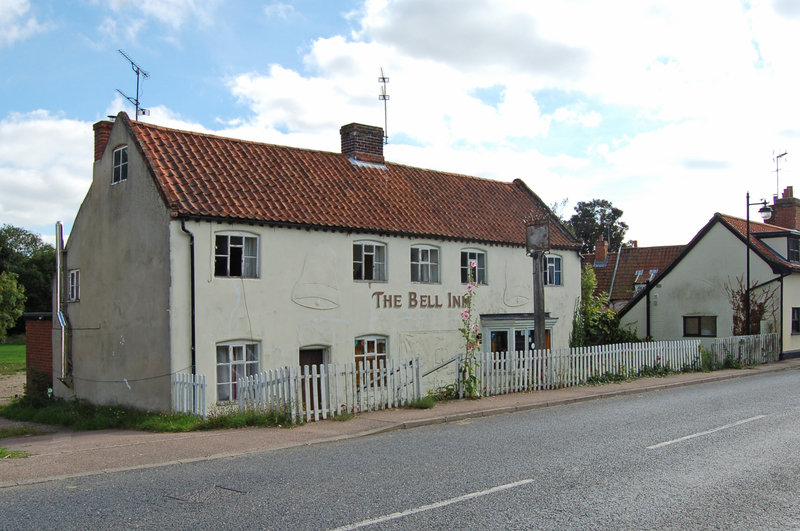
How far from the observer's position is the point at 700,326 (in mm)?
30922

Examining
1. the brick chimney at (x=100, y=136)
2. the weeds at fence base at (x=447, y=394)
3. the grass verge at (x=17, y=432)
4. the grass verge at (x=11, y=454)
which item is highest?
the brick chimney at (x=100, y=136)

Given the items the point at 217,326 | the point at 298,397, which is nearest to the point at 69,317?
the point at 217,326

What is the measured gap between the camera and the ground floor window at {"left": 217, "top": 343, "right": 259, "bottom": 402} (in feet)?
52.5

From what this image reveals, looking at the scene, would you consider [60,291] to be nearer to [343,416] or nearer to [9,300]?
[343,416]

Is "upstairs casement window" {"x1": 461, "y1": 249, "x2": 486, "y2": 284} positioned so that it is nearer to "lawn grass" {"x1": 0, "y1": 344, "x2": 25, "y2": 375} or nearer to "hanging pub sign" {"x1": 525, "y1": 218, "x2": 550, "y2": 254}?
"hanging pub sign" {"x1": 525, "y1": 218, "x2": 550, "y2": 254}

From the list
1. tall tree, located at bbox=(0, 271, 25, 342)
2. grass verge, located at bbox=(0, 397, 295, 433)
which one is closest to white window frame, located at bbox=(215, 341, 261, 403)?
grass verge, located at bbox=(0, 397, 295, 433)

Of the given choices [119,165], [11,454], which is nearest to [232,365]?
[11,454]

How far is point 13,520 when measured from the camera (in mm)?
6770

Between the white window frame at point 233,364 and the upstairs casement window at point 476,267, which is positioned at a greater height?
the upstairs casement window at point 476,267

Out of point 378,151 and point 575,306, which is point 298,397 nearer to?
point 378,151

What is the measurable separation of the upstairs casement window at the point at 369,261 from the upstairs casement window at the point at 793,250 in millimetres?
20083

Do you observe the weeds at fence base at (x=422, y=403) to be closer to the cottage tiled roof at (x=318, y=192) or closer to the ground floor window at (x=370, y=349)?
the ground floor window at (x=370, y=349)

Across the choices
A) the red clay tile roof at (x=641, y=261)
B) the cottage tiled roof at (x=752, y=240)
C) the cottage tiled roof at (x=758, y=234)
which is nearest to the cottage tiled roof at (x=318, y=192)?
the cottage tiled roof at (x=752, y=240)

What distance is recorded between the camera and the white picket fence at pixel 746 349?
81.3ft
